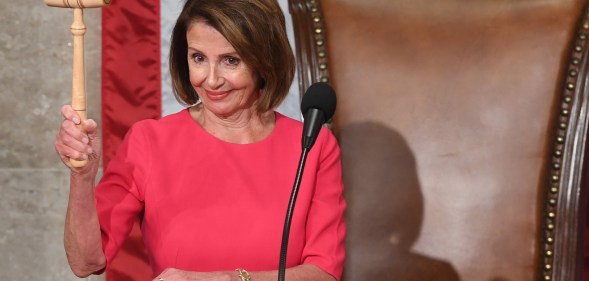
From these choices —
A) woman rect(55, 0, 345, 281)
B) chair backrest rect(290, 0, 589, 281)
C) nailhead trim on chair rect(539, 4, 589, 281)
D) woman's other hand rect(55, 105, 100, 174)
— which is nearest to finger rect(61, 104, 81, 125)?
woman's other hand rect(55, 105, 100, 174)

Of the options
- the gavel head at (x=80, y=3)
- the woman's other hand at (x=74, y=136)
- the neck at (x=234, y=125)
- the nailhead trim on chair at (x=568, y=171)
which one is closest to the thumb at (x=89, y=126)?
the woman's other hand at (x=74, y=136)

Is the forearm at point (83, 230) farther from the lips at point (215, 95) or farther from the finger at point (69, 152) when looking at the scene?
the lips at point (215, 95)

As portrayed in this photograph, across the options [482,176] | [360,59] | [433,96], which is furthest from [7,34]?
[482,176]

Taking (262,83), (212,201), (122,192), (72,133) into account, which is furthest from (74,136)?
(262,83)

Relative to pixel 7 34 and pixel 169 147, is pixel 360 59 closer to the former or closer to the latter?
pixel 169 147

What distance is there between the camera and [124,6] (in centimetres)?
243

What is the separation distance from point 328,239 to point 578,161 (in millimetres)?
624

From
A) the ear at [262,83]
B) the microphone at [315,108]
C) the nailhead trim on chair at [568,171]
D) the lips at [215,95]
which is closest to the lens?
the microphone at [315,108]

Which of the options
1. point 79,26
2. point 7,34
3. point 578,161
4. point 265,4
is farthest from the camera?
point 7,34

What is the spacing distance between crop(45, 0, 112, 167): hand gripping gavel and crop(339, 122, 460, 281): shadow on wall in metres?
0.84

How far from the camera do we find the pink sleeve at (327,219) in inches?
77.0

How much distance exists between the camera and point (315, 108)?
151 centimetres

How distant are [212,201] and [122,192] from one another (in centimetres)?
18

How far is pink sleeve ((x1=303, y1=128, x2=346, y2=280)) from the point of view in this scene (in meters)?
1.96
